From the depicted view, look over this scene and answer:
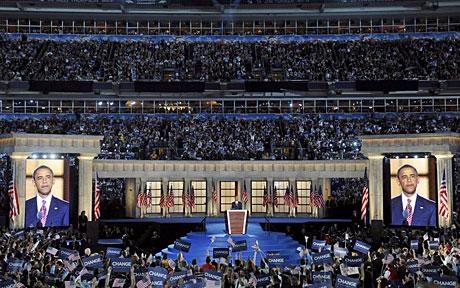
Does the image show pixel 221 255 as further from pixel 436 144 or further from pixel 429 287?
pixel 436 144

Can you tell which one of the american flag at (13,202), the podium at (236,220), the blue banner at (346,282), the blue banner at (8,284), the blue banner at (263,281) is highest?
the american flag at (13,202)

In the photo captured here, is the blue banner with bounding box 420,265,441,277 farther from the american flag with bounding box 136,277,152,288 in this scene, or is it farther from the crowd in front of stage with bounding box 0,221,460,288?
the american flag with bounding box 136,277,152,288

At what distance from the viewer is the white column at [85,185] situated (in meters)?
44.6

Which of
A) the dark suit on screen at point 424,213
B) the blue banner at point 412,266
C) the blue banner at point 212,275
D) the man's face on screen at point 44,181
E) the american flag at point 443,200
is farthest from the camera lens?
the dark suit on screen at point 424,213

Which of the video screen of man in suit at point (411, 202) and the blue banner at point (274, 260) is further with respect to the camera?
the video screen of man in suit at point (411, 202)

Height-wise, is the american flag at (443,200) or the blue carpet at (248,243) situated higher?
the american flag at (443,200)

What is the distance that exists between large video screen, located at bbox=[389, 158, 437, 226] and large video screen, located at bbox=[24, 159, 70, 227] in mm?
17531

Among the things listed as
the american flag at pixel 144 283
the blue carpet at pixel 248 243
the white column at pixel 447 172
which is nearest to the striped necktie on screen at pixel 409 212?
the white column at pixel 447 172

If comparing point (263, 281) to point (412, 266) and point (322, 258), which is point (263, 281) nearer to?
point (322, 258)

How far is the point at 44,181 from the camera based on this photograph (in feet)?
136

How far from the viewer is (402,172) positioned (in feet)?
138

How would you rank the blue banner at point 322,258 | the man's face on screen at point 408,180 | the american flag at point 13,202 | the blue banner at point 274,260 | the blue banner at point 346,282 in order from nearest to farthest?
the blue banner at point 346,282
the blue banner at point 322,258
the blue banner at point 274,260
the american flag at point 13,202
the man's face on screen at point 408,180

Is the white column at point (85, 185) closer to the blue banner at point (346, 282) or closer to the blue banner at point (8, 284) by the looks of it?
the blue banner at point (8, 284)

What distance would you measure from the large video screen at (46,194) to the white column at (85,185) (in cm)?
247
